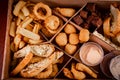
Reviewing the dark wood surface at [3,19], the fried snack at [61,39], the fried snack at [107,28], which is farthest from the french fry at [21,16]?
the fried snack at [107,28]

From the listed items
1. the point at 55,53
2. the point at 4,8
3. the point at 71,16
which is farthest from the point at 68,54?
the point at 4,8

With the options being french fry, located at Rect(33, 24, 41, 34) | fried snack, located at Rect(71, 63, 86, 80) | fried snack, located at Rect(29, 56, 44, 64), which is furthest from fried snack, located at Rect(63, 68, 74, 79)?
french fry, located at Rect(33, 24, 41, 34)

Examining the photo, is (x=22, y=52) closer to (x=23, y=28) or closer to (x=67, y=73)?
(x=23, y=28)

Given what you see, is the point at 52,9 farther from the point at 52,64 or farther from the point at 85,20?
the point at 52,64

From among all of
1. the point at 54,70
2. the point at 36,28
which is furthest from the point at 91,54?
the point at 36,28

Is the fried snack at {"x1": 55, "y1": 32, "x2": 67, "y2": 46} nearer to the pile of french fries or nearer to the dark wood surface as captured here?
the pile of french fries

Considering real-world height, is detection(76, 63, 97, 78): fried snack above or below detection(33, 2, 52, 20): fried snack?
below

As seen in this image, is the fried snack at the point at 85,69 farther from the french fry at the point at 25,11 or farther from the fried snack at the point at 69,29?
the french fry at the point at 25,11
